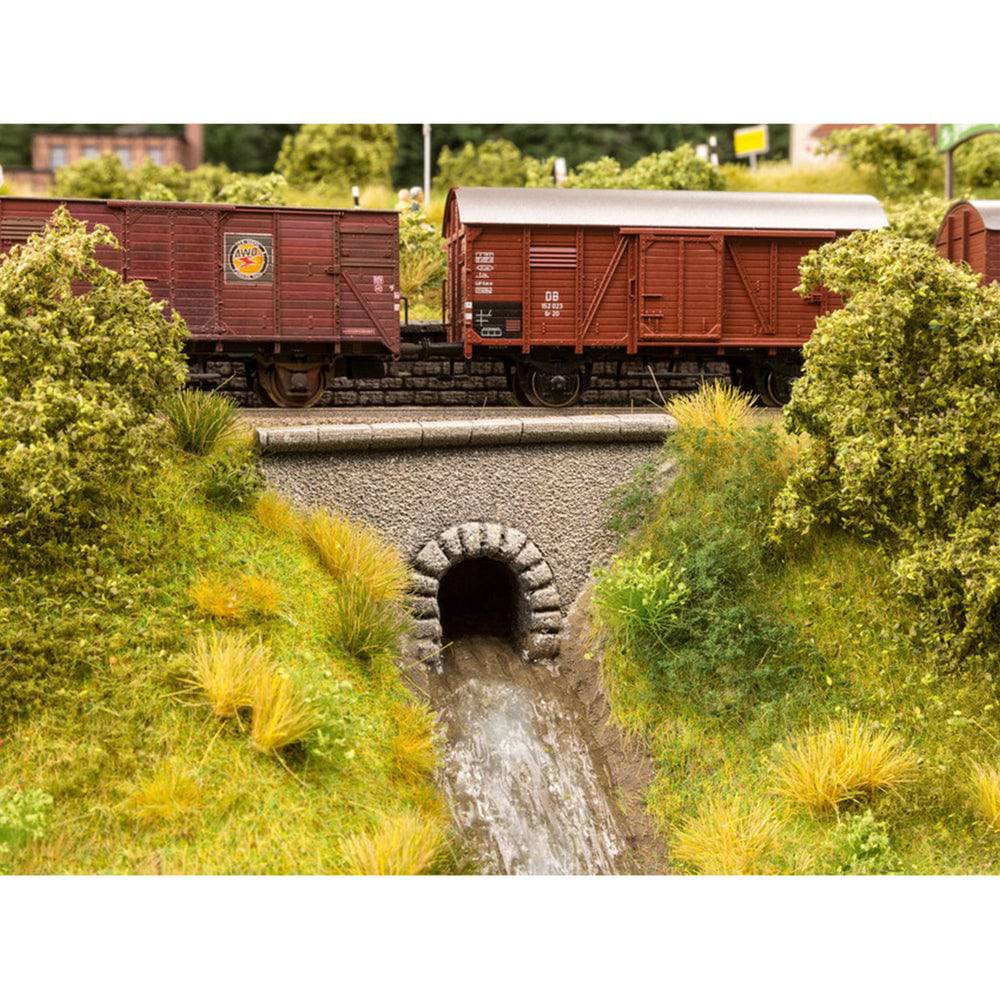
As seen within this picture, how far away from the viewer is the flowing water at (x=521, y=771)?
10.1 metres

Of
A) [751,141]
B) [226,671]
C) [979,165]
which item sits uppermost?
[751,141]

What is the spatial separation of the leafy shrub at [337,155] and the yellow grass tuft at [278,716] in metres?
17.9

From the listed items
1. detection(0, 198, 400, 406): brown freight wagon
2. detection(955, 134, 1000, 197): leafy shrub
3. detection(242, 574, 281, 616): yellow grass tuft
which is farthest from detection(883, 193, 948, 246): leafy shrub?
detection(242, 574, 281, 616): yellow grass tuft

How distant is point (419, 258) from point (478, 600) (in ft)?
23.8

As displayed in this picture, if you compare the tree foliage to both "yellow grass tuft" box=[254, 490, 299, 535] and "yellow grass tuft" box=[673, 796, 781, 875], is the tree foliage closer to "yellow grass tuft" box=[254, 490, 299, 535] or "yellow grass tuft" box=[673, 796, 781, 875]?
"yellow grass tuft" box=[254, 490, 299, 535]

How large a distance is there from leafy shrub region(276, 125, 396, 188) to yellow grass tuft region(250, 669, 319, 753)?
1791 cm

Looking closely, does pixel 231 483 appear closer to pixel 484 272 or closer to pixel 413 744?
pixel 413 744

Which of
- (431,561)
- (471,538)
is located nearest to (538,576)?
(471,538)

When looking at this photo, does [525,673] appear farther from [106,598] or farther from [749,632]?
[106,598]

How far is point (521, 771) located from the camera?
10883 mm

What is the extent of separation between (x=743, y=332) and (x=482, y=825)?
25.2ft

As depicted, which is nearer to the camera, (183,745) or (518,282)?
(183,745)

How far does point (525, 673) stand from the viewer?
1214cm

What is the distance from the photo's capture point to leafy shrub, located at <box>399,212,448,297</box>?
60.4ft
